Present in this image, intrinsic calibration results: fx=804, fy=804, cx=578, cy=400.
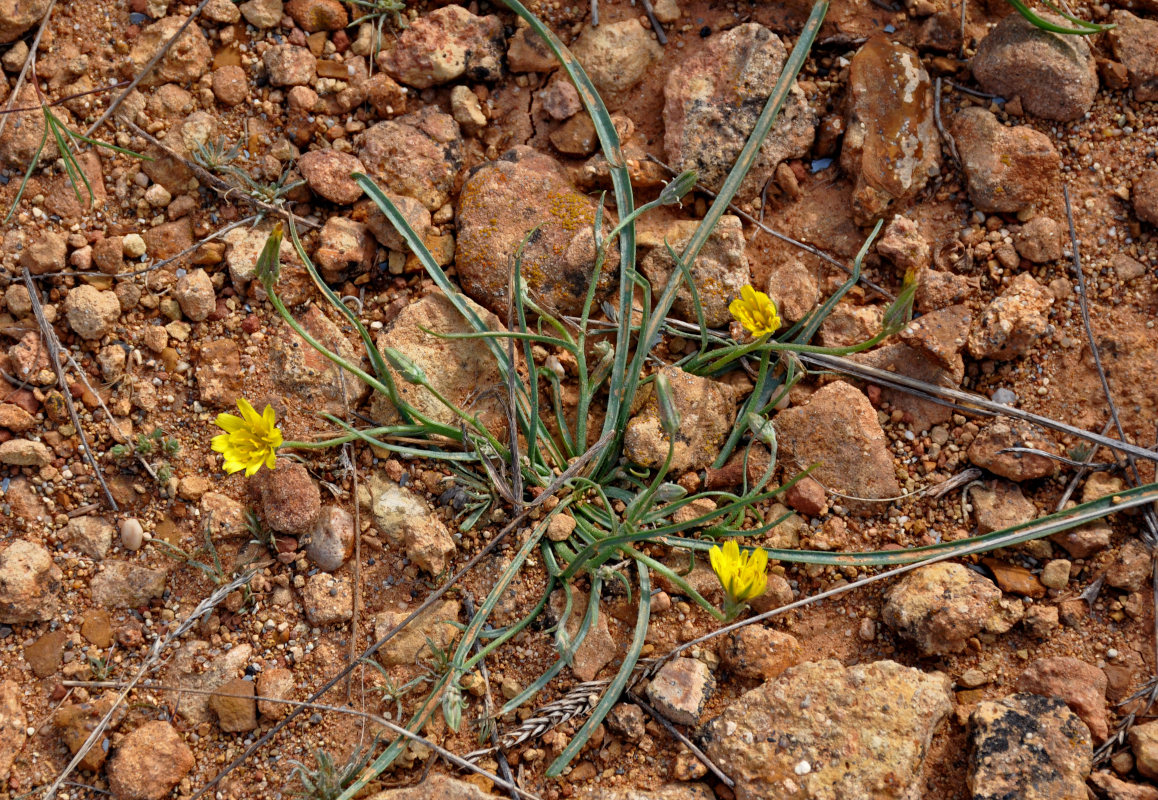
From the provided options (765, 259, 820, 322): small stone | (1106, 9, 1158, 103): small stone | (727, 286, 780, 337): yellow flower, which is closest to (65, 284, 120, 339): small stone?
(727, 286, 780, 337): yellow flower

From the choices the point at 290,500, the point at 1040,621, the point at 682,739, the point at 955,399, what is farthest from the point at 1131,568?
the point at 290,500

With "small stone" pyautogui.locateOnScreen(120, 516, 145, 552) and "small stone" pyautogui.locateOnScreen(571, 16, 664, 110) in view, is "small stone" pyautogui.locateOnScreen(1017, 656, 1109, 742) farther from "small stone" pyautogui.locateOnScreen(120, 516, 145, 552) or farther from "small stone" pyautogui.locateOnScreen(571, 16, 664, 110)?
"small stone" pyautogui.locateOnScreen(120, 516, 145, 552)

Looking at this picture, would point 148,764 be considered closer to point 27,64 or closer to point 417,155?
point 417,155

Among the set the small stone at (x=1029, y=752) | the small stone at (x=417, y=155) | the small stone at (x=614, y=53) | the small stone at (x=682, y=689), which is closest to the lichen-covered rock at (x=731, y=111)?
the small stone at (x=614, y=53)

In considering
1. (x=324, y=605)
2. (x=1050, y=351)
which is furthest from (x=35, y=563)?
(x=1050, y=351)

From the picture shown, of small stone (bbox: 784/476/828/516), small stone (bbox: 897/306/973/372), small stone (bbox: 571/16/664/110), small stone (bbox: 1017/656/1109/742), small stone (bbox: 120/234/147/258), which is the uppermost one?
small stone (bbox: 571/16/664/110)

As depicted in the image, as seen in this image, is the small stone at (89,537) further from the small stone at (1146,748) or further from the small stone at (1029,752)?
the small stone at (1146,748)
